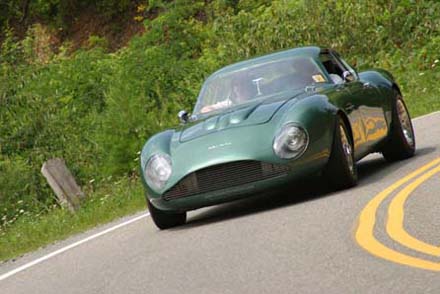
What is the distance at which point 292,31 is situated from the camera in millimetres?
26953

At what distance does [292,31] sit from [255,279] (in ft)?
66.8

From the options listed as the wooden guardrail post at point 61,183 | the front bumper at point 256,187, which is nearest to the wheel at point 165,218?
the front bumper at point 256,187

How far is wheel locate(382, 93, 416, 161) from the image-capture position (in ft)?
39.7

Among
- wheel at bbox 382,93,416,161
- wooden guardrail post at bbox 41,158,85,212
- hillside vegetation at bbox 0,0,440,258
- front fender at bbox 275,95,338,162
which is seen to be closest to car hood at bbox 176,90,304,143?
front fender at bbox 275,95,338,162

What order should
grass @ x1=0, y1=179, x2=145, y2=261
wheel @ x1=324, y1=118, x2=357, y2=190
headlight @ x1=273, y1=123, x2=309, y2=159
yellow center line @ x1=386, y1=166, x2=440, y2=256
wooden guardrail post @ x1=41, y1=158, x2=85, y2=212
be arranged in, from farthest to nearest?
wooden guardrail post @ x1=41, y1=158, x2=85, y2=212 < grass @ x1=0, y1=179, x2=145, y2=261 < wheel @ x1=324, y1=118, x2=357, y2=190 < headlight @ x1=273, y1=123, x2=309, y2=159 < yellow center line @ x1=386, y1=166, x2=440, y2=256

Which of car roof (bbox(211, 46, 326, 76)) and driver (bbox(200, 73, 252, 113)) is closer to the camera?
driver (bbox(200, 73, 252, 113))

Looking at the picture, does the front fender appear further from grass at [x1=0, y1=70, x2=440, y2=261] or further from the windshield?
grass at [x1=0, y1=70, x2=440, y2=261]

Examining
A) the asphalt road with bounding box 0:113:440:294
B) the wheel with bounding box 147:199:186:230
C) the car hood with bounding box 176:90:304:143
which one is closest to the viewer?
the asphalt road with bounding box 0:113:440:294

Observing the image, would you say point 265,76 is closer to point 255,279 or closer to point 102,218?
point 102,218

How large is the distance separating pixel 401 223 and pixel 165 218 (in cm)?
300

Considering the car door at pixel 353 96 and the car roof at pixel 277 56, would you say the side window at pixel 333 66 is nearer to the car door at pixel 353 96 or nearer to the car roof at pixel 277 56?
the car door at pixel 353 96

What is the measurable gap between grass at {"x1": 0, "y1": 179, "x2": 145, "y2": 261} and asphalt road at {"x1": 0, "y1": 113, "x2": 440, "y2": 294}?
130cm

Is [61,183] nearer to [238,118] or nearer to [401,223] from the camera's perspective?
[238,118]

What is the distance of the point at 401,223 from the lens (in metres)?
7.94
